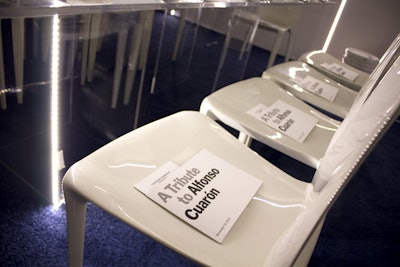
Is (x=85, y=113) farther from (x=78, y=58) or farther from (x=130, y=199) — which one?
(x=130, y=199)

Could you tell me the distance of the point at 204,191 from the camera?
22.0 inches

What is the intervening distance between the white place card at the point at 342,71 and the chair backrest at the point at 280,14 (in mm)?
1179

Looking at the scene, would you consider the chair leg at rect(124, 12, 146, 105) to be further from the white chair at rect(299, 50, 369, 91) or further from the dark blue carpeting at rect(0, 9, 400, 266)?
the white chair at rect(299, 50, 369, 91)

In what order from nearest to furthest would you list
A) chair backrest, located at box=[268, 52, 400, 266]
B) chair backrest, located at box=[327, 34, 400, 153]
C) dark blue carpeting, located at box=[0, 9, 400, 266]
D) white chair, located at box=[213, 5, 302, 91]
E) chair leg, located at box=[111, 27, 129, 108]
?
chair backrest, located at box=[268, 52, 400, 266], chair backrest, located at box=[327, 34, 400, 153], dark blue carpeting, located at box=[0, 9, 400, 266], chair leg, located at box=[111, 27, 129, 108], white chair, located at box=[213, 5, 302, 91]

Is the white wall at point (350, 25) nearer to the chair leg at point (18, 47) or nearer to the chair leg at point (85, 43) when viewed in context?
the chair leg at point (85, 43)

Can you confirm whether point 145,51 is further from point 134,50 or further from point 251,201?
point 251,201

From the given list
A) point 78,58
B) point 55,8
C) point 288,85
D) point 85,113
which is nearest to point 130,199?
point 55,8

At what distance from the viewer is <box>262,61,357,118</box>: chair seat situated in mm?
1107

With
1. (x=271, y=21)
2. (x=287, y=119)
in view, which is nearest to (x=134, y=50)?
(x=287, y=119)

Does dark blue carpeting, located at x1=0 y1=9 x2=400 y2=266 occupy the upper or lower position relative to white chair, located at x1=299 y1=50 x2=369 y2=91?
lower

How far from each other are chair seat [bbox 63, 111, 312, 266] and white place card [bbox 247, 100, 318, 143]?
151 millimetres

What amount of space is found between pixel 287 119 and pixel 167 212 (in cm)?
50

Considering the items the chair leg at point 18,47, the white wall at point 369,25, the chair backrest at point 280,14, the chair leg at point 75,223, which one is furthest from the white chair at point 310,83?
the white wall at point 369,25

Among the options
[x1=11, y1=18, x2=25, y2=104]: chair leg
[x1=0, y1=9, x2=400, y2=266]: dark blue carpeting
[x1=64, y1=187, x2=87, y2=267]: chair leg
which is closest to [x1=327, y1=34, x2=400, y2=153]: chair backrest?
[x1=64, y1=187, x2=87, y2=267]: chair leg
